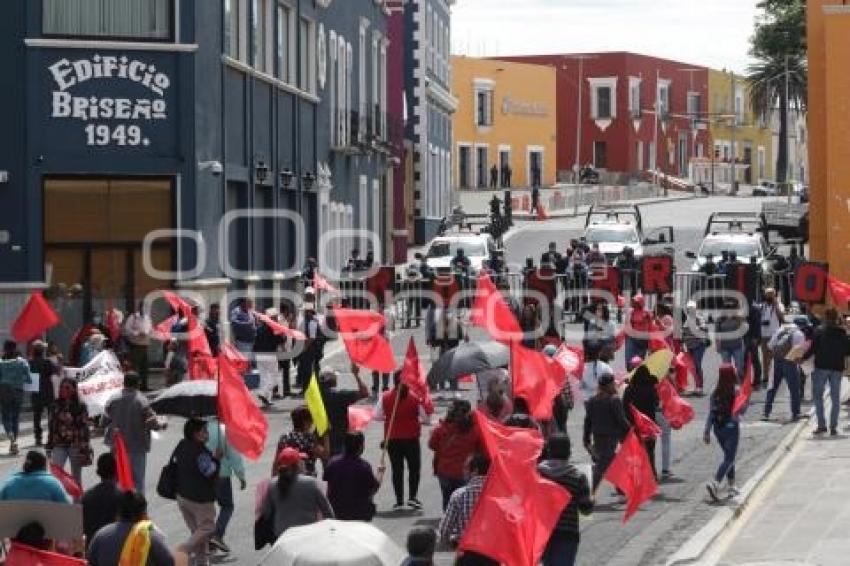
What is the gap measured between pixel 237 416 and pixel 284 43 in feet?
90.6

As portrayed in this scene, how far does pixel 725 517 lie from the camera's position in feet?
64.5

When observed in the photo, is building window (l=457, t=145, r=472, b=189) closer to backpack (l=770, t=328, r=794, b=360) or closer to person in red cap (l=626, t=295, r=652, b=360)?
person in red cap (l=626, t=295, r=652, b=360)

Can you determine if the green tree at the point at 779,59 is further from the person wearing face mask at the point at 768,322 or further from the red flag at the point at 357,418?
the red flag at the point at 357,418

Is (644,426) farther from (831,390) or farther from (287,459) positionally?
(287,459)

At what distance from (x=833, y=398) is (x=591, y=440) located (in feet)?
20.0

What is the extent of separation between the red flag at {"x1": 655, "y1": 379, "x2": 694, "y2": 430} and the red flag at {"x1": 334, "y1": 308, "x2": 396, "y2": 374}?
2937 mm

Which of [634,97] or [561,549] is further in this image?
[634,97]

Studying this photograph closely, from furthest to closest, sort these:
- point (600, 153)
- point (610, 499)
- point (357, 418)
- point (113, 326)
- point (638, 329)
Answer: point (600, 153)
point (113, 326)
point (638, 329)
point (610, 499)
point (357, 418)

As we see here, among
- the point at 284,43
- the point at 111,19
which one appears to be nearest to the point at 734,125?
the point at 284,43

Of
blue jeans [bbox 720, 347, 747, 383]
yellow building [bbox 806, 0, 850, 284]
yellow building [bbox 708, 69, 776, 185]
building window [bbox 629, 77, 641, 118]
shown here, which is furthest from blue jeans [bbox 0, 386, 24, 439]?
yellow building [bbox 708, 69, 776, 185]

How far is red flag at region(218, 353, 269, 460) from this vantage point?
16.7 metres

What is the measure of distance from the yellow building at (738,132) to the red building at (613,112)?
876 centimetres

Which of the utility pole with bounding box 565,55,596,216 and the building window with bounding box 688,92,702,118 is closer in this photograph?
the utility pole with bounding box 565,55,596,216

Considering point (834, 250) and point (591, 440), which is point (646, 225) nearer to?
point (834, 250)
